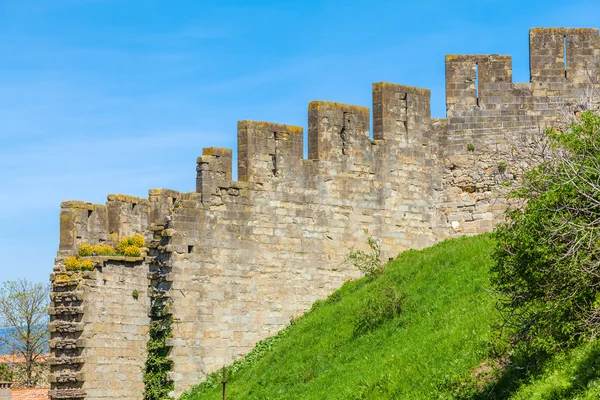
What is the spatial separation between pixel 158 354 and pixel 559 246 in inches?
510

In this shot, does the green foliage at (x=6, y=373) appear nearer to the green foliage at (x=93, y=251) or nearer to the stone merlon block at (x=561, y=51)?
the green foliage at (x=93, y=251)

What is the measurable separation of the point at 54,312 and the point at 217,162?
19.2 ft

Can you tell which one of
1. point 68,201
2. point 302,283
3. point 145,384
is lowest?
point 145,384

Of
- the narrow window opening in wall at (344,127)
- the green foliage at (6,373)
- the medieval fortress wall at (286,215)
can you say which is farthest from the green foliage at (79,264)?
the green foliage at (6,373)

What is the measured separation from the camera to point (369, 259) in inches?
1206

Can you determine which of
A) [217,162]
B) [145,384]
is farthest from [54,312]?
[217,162]

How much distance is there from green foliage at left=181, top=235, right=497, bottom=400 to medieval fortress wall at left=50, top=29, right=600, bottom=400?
1.11m

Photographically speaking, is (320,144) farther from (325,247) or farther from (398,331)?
(398,331)

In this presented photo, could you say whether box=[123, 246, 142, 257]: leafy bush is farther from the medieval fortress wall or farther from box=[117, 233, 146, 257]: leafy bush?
the medieval fortress wall

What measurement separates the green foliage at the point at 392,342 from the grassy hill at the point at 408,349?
29 millimetres

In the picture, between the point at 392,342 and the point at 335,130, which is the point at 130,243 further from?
the point at 392,342

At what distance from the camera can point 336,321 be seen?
2767 centimetres

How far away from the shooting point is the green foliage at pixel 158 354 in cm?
2803

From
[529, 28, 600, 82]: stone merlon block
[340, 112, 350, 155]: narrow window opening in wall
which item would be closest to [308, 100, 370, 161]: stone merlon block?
[340, 112, 350, 155]: narrow window opening in wall
